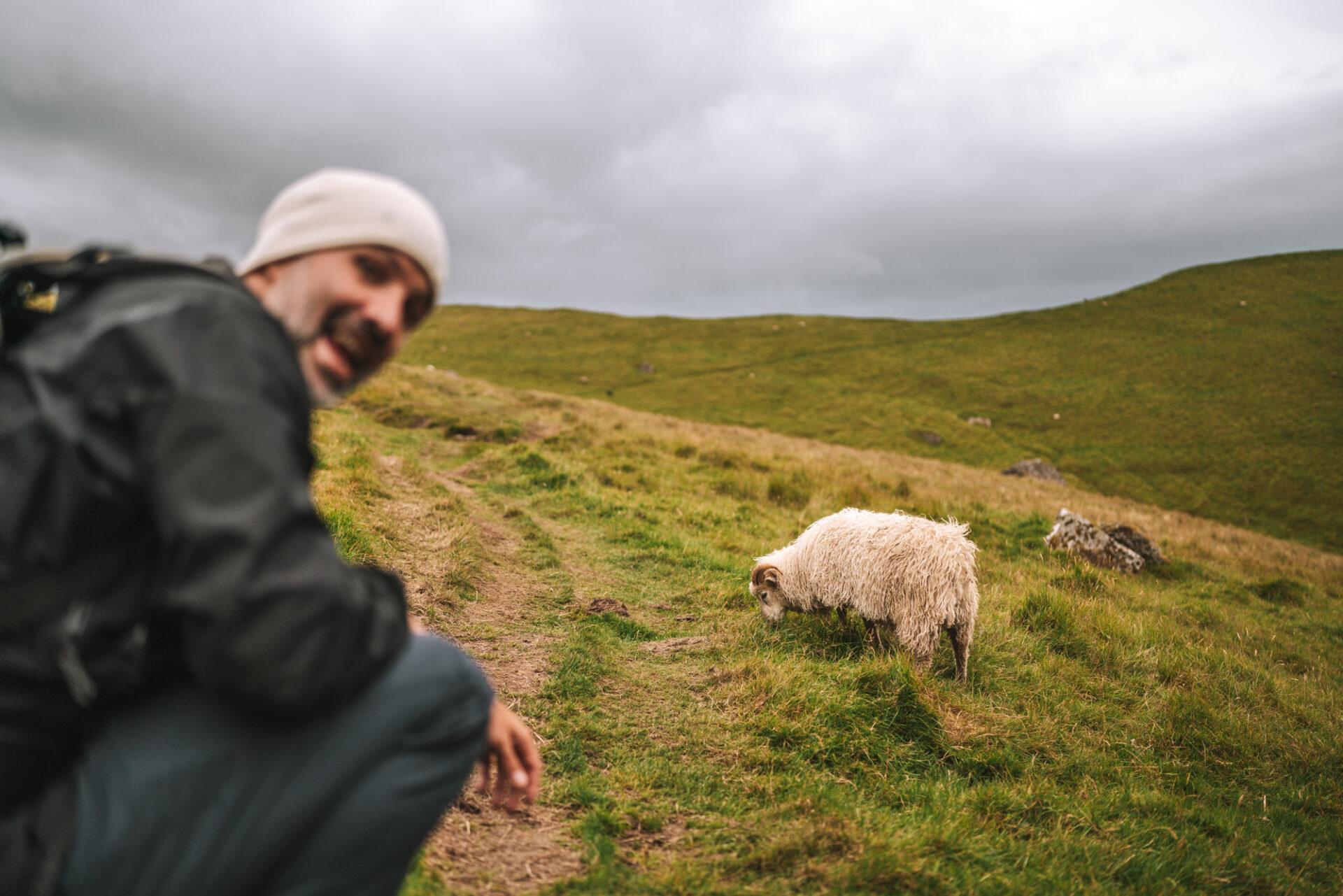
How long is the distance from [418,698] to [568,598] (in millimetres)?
6288

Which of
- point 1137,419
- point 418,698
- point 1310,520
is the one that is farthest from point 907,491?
point 1137,419

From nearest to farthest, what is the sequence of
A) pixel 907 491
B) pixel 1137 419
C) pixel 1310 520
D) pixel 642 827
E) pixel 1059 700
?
1. pixel 642 827
2. pixel 1059 700
3. pixel 907 491
4. pixel 1310 520
5. pixel 1137 419

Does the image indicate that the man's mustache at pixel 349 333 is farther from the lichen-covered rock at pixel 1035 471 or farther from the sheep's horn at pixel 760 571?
the lichen-covered rock at pixel 1035 471

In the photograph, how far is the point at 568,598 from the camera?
811 centimetres

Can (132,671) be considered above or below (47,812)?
above

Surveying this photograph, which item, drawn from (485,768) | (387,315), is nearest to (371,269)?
(387,315)

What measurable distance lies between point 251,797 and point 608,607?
20.4ft

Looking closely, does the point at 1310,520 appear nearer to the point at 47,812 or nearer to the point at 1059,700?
the point at 1059,700

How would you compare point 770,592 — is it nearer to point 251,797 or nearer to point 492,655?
point 492,655

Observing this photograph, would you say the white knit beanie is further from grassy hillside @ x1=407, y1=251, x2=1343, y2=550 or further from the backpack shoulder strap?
grassy hillside @ x1=407, y1=251, x2=1343, y2=550

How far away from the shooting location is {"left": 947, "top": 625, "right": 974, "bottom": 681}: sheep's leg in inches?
269

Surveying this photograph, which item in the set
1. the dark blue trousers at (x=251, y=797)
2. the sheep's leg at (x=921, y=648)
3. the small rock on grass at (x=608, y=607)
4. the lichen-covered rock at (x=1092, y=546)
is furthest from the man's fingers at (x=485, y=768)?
the lichen-covered rock at (x=1092, y=546)

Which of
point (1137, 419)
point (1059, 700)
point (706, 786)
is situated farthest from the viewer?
point (1137, 419)

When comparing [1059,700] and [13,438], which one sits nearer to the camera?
[13,438]
